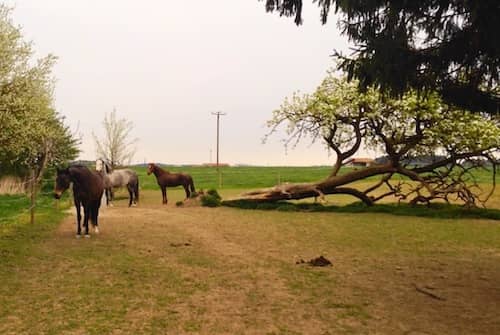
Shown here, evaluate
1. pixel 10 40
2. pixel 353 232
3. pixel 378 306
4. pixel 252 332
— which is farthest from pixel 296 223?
pixel 10 40

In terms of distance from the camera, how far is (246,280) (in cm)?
643

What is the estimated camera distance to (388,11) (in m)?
4.63

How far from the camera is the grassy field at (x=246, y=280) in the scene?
454cm

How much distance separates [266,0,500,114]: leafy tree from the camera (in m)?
4.51

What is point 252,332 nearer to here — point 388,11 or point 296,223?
point 388,11

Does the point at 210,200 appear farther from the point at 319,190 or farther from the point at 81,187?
the point at 81,187

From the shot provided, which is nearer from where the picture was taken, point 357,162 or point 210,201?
point 210,201

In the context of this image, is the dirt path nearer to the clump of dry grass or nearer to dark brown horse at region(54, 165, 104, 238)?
dark brown horse at region(54, 165, 104, 238)

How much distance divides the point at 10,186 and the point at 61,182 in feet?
59.7

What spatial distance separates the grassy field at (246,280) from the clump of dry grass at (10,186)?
46.5 ft

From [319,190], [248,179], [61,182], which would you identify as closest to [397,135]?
[319,190]

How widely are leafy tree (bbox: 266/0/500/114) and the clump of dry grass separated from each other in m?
24.0

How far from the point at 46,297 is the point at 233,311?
2.41 metres

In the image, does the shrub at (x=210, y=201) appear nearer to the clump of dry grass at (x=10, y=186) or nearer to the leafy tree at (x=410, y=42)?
the clump of dry grass at (x=10, y=186)
